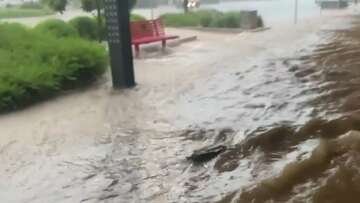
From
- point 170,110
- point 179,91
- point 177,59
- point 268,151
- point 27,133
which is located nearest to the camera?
point 268,151

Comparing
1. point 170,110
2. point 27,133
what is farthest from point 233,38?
point 27,133

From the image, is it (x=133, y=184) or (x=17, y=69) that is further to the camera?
(x=17, y=69)

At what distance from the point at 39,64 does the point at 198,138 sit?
4434 millimetres

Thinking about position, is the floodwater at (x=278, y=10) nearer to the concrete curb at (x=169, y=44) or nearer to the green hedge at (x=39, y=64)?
the concrete curb at (x=169, y=44)

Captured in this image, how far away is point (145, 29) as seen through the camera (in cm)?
1553

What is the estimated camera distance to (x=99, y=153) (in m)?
6.87

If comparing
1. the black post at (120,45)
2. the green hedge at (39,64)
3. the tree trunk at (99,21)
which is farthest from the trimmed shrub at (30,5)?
the black post at (120,45)

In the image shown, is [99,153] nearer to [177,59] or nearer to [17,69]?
[17,69]

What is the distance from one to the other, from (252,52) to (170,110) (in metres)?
5.98

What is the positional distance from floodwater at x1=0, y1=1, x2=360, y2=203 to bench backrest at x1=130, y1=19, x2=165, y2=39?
11.0 feet

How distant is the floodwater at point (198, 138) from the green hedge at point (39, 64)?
0.31 m

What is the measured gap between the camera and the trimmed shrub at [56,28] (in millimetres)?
13461

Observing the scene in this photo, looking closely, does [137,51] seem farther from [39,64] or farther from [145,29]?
[39,64]

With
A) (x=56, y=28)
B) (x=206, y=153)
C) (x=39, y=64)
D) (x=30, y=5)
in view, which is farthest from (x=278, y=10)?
(x=206, y=153)
